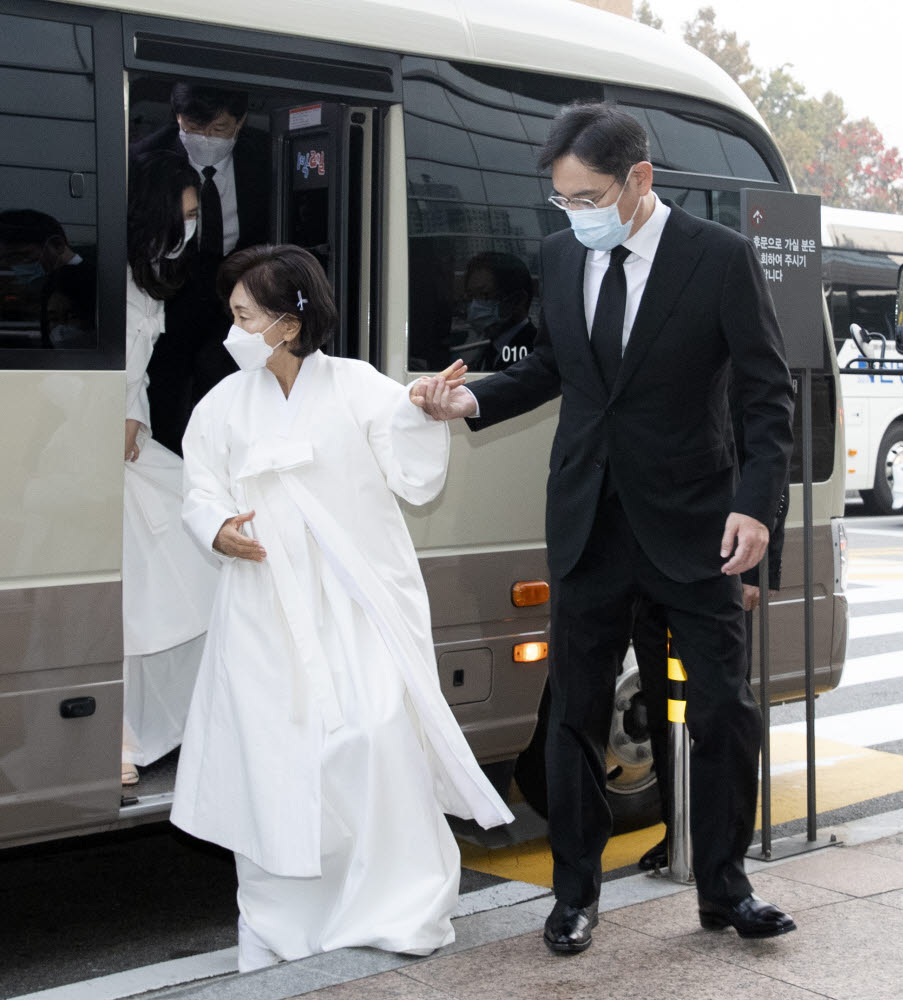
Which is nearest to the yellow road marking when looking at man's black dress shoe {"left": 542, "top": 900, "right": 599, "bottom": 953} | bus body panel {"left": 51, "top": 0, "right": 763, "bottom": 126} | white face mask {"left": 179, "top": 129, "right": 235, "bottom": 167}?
man's black dress shoe {"left": 542, "top": 900, "right": 599, "bottom": 953}

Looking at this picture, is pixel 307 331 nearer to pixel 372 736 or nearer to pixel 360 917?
pixel 372 736

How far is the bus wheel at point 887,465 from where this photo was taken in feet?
63.4

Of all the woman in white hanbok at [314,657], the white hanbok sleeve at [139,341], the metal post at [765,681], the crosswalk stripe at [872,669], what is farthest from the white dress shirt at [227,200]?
the crosswalk stripe at [872,669]

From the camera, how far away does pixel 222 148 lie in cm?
511

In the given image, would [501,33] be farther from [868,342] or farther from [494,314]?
[868,342]

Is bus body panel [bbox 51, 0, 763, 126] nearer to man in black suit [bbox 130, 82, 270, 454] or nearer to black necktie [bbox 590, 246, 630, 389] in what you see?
man in black suit [bbox 130, 82, 270, 454]

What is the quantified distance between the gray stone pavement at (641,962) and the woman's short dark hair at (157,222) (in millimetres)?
2138

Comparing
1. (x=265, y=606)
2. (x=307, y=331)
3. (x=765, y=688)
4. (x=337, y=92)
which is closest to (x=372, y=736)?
(x=265, y=606)

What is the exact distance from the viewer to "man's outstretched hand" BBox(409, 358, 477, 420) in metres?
3.99

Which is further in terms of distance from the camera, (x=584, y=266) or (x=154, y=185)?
(x=154, y=185)

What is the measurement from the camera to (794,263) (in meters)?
4.89

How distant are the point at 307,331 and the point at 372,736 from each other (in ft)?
3.72

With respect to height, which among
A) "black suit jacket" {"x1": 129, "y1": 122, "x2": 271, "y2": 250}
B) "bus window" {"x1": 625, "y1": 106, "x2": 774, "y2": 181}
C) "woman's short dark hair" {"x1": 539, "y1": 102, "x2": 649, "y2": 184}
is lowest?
"woman's short dark hair" {"x1": 539, "y1": 102, "x2": 649, "y2": 184}

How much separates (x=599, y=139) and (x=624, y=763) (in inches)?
102
